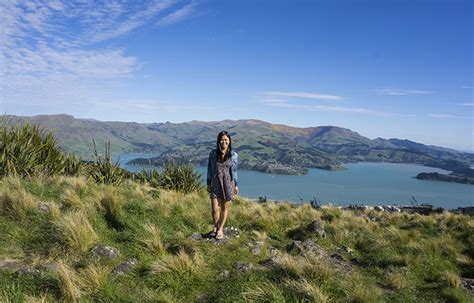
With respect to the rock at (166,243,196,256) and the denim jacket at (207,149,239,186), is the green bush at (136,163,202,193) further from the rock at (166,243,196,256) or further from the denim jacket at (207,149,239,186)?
the rock at (166,243,196,256)

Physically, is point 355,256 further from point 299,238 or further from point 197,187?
point 197,187

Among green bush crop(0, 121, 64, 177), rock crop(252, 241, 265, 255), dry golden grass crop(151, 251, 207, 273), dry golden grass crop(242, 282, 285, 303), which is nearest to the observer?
dry golden grass crop(242, 282, 285, 303)

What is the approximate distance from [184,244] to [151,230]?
0.72m

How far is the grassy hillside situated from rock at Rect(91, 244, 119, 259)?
3cm

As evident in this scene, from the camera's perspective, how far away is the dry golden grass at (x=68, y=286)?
404 cm

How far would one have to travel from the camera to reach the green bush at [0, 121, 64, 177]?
11000 mm

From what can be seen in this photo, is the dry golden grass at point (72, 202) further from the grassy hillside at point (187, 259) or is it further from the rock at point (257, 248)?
the rock at point (257, 248)

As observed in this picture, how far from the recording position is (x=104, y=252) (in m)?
5.63

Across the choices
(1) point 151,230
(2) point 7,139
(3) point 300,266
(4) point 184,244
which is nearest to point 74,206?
(1) point 151,230

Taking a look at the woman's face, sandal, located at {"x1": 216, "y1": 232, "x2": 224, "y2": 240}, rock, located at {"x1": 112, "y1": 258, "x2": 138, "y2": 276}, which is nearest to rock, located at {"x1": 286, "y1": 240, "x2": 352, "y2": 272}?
Result: sandal, located at {"x1": 216, "y1": 232, "x2": 224, "y2": 240}

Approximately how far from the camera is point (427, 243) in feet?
29.5

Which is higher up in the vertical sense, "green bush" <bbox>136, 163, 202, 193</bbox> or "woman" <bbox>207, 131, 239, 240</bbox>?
"woman" <bbox>207, 131, 239, 240</bbox>

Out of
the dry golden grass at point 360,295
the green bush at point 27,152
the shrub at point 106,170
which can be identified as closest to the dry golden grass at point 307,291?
the dry golden grass at point 360,295

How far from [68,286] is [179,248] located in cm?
210
